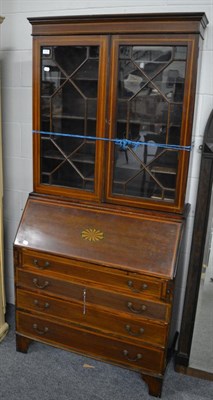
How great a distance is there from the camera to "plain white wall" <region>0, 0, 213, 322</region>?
6.48ft

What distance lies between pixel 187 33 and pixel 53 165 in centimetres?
94

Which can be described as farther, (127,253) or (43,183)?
(43,183)

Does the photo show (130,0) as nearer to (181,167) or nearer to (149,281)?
(181,167)

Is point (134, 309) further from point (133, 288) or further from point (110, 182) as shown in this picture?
point (110, 182)

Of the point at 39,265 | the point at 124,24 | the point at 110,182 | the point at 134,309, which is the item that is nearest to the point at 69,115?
the point at 110,182

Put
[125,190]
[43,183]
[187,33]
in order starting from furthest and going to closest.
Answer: [43,183] → [125,190] → [187,33]

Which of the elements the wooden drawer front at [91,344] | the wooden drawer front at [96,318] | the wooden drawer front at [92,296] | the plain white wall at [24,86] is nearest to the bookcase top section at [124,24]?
the plain white wall at [24,86]

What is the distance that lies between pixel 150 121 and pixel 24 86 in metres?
0.95

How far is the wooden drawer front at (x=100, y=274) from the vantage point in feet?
6.07

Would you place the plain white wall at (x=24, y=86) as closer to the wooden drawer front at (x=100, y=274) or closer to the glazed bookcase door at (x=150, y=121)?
the glazed bookcase door at (x=150, y=121)

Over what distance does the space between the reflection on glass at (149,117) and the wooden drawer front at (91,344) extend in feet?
2.61

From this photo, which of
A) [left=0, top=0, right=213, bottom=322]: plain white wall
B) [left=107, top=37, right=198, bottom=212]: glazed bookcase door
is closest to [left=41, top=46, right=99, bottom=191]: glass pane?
[left=107, top=37, right=198, bottom=212]: glazed bookcase door

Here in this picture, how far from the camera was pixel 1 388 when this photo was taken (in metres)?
2.04

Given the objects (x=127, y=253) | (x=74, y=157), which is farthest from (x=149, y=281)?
(x=74, y=157)
